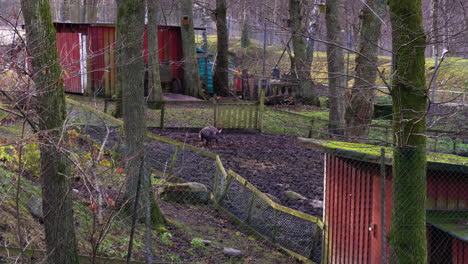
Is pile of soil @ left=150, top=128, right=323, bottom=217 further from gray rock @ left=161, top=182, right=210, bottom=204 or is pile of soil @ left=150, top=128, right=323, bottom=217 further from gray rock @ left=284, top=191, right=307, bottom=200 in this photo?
gray rock @ left=161, top=182, right=210, bottom=204

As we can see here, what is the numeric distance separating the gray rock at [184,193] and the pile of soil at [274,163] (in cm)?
124

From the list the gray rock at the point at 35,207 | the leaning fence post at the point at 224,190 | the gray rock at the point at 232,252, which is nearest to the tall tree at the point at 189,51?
the leaning fence post at the point at 224,190

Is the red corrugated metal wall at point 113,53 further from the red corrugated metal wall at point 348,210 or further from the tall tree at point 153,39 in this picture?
the red corrugated metal wall at point 348,210

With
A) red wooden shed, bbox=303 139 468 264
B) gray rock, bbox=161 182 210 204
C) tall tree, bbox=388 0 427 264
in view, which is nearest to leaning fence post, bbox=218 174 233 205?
gray rock, bbox=161 182 210 204

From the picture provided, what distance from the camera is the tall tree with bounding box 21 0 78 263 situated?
650 cm

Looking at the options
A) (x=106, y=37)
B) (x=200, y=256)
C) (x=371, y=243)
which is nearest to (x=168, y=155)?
(x=200, y=256)

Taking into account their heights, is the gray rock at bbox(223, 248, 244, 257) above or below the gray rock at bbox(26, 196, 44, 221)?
below

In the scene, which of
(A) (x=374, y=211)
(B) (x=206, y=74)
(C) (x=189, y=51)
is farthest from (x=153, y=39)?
(A) (x=374, y=211)

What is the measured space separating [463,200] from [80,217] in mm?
5690

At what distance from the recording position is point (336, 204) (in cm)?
955

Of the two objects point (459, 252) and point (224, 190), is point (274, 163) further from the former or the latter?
point (459, 252)

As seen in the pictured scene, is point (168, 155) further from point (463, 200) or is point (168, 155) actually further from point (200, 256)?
point (463, 200)

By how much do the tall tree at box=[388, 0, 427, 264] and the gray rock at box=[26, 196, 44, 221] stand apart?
198 inches

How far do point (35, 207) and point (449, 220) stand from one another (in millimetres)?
5917
